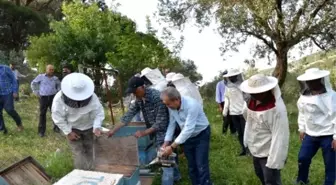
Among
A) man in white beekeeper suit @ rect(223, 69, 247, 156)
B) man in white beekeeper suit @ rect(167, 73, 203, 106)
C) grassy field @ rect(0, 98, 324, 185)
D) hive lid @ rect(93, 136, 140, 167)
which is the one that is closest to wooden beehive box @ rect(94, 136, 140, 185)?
hive lid @ rect(93, 136, 140, 167)

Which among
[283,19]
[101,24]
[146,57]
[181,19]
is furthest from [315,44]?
[101,24]

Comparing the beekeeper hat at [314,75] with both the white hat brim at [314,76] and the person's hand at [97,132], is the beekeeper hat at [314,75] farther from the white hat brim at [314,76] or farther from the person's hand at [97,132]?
the person's hand at [97,132]

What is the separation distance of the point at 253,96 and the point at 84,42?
40.7 ft

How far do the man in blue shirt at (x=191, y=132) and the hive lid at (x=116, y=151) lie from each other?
38 cm

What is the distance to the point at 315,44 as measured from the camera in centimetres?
1402

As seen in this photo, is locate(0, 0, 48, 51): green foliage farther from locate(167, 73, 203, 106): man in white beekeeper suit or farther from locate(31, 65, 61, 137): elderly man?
locate(167, 73, 203, 106): man in white beekeeper suit

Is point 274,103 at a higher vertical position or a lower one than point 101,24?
lower

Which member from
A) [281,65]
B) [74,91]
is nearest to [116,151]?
[74,91]

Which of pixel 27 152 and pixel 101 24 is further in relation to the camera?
pixel 101 24

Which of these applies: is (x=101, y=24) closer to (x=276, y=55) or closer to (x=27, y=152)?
(x=276, y=55)

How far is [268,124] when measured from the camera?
13.3ft

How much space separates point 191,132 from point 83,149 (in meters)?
1.51

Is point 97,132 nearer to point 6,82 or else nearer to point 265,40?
point 6,82

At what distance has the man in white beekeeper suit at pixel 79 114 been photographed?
4.82 meters
